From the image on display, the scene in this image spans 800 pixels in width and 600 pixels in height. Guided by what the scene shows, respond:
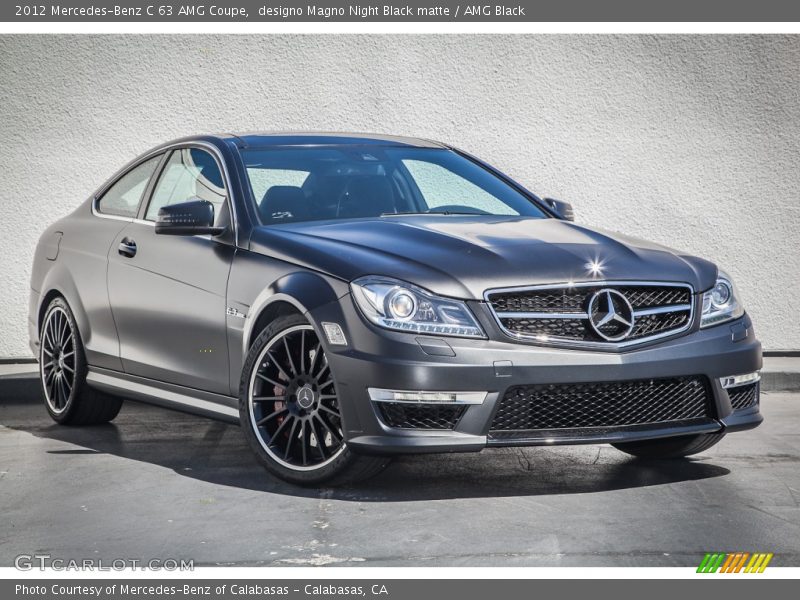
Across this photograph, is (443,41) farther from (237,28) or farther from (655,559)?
(655,559)

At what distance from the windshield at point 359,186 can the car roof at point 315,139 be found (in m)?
0.07

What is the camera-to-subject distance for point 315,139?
23.9ft

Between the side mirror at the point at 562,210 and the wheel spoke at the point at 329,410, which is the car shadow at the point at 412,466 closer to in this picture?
the wheel spoke at the point at 329,410

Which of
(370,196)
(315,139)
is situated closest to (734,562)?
(370,196)

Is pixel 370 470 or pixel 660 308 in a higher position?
pixel 660 308

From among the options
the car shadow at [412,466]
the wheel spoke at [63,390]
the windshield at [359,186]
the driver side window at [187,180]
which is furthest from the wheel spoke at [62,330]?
the windshield at [359,186]

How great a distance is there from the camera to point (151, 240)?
711cm

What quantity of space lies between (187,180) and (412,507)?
101 inches

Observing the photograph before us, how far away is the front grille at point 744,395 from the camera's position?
19.9 feet

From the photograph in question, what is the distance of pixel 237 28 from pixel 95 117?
131 cm

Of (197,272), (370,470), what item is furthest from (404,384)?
(197,272)

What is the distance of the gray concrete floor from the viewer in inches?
192

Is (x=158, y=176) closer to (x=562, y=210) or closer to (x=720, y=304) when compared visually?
(x=562, y=210)

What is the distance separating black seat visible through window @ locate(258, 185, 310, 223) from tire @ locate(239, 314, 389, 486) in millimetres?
756
